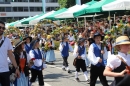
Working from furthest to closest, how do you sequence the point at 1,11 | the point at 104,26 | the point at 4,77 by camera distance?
the point at 1,11, the point at 104,26, the point at 4,77

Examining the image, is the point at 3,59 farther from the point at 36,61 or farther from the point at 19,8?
the point at 19,8

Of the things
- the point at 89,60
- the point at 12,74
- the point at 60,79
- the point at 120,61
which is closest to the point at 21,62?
the point at 12,74

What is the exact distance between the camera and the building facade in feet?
244

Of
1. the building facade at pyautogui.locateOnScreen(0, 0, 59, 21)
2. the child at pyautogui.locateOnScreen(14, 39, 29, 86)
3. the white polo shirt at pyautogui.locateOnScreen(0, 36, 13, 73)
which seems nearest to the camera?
the white polo shirt at pyautogui.locateOnScreen(0, 36, 13, 73)

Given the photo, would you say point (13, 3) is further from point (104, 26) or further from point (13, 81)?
point (13, 81)

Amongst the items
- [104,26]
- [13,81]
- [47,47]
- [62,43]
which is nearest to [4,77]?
[13,81]

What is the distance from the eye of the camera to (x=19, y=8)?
77062 millimetres

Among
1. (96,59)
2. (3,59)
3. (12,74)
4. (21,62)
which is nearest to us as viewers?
(3,59)

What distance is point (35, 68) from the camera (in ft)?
25.7

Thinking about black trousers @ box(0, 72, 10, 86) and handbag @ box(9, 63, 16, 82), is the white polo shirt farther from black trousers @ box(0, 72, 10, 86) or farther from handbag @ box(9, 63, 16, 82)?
handbag @ box(9, 63, 16, 82)

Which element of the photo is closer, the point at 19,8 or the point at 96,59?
the point at 96,59

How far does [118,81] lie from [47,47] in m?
10.4

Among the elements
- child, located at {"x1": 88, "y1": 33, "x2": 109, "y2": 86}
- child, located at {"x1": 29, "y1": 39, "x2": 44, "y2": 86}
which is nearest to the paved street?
child, located at {"x1": 29, "y1": 39, "x2": 44, "y2": 86}

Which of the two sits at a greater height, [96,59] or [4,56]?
[4,56]
